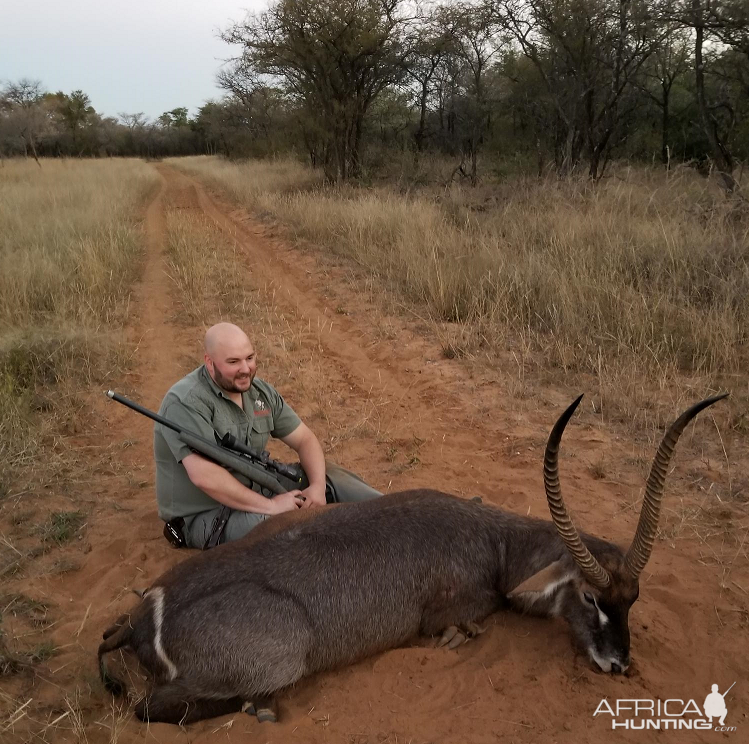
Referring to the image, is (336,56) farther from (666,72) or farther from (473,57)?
(666,72)

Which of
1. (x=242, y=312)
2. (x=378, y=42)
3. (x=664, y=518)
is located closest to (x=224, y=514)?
(x=664, y=518)

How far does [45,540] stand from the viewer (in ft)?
13.8

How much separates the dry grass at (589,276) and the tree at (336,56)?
23.4ft

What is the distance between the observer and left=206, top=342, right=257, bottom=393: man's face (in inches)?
149

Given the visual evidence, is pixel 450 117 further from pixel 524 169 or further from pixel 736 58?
pixel 736 58

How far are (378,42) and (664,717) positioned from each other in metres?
16.9

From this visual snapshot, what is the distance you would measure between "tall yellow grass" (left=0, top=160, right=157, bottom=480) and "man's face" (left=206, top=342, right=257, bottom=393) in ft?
6.96

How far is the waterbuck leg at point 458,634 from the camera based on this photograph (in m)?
3.32

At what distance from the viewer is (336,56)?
17.0 meters

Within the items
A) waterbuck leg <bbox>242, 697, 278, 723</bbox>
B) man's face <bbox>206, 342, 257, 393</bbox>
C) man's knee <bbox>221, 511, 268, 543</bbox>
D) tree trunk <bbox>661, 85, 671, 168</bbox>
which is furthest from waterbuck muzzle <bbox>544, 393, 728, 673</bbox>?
tree trunk <bbox>661, 85, 671, 168</bbox>

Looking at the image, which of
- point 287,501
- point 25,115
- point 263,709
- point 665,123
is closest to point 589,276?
point 287,501

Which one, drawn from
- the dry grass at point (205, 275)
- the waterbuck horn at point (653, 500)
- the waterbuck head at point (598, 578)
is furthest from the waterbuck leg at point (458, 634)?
the dry grass at point (205, 275)

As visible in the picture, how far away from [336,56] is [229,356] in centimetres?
1549

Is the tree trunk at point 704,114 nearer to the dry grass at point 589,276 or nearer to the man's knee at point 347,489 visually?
the dry grass at point 589,276
